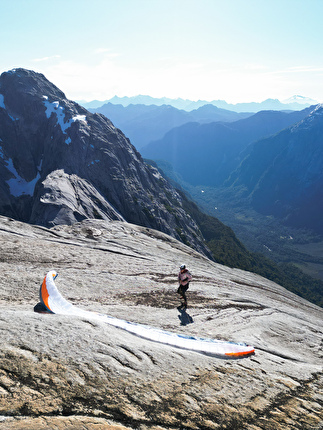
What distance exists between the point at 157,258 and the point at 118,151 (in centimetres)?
9041

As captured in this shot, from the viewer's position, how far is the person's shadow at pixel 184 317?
15921 mm

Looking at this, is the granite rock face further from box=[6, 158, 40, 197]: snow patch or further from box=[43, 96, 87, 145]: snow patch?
box=[43, 96, 87, 145]: snow patch

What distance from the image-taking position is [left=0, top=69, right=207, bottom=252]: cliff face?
84938 millimetres

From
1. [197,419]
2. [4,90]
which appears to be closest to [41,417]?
[197,419]

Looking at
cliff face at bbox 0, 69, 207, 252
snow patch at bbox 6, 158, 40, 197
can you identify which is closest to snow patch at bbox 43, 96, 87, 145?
cliff face at bbox 0, 69, 207, 252

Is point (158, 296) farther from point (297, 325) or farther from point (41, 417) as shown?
point (41, 417)

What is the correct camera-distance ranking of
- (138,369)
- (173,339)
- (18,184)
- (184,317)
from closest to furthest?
(138,369) < (173,339) < (184,317) < (18,184)

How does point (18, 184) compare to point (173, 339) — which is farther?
point (18, 184)

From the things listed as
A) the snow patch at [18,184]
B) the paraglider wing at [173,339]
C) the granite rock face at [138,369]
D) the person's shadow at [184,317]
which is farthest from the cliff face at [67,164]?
the paraglider wing at [173,339]

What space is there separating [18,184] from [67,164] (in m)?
23.4

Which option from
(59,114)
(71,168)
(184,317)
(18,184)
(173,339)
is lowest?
(184,317)

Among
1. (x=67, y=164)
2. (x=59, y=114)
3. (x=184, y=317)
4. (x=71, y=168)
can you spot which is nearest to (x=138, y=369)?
(x=184, y=317)

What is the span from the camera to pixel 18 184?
105 metres

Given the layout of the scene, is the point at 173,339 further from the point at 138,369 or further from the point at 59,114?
the point at 59,114
